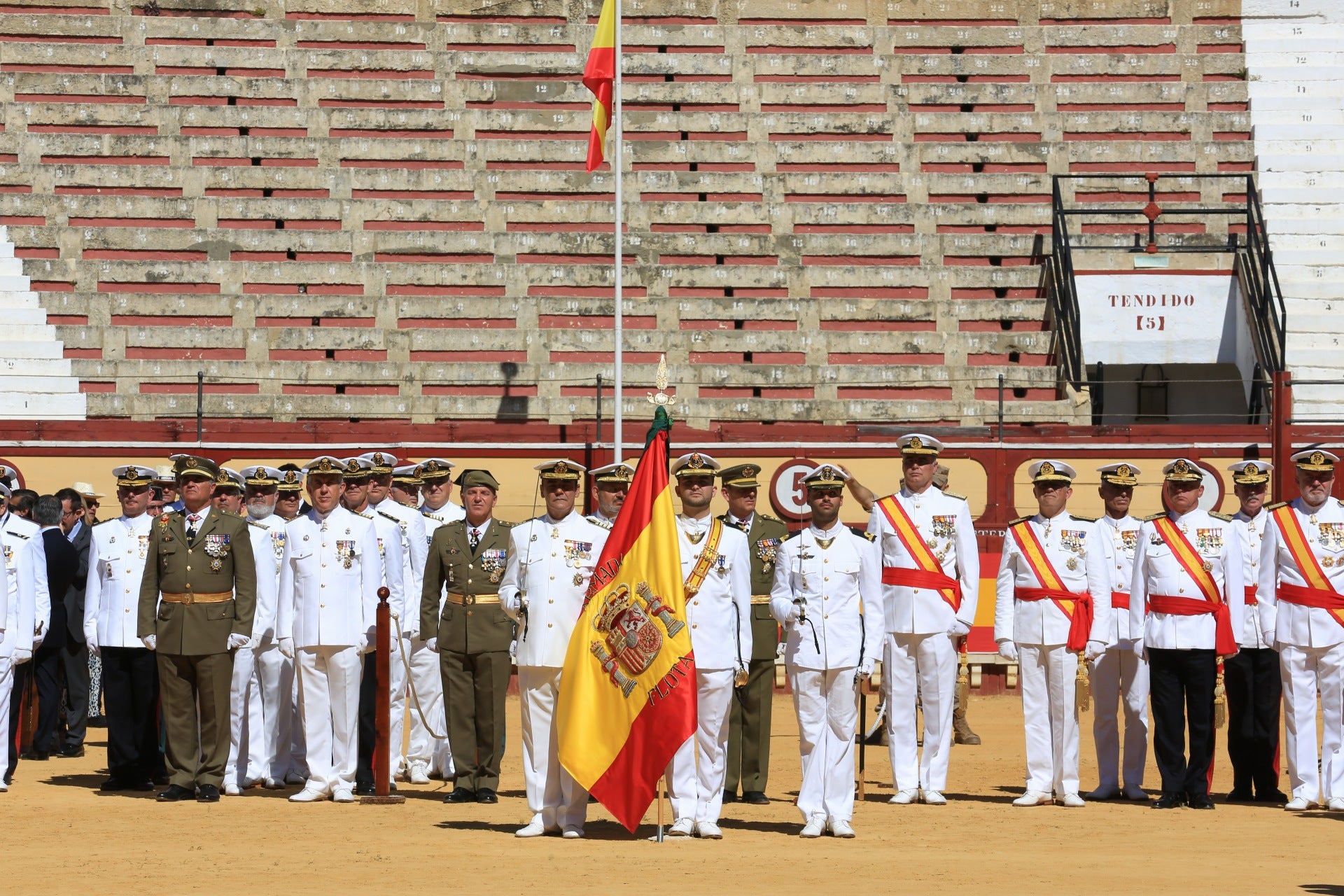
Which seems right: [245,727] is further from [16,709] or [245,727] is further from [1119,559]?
[1119,559]

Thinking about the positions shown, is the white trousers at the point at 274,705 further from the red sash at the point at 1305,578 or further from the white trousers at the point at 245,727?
the red sash at the point at 1305,578

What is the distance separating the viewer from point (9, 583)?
469 inches

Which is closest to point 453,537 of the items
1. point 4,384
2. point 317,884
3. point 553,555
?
point 553,555

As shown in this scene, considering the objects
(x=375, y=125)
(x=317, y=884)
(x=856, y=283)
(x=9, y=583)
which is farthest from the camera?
(x=375, y=125)

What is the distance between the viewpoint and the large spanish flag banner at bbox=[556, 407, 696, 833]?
9766 millimetres

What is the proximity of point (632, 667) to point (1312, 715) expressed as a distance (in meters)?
4.15

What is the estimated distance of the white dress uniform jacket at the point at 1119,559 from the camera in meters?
11.6

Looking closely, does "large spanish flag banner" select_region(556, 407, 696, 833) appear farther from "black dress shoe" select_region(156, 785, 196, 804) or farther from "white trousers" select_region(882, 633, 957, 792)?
"black dress shoe" select_region(156, 785, 196, 804)

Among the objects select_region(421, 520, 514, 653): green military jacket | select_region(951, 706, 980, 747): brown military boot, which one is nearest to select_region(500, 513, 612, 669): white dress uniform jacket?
select_region(421, 520, 514, 653): green military jacket

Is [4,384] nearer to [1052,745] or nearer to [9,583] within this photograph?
[9,583]

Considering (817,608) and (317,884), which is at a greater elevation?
(817,608)

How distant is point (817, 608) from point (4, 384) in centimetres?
1380

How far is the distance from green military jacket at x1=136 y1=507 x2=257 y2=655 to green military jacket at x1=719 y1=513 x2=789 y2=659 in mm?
2954

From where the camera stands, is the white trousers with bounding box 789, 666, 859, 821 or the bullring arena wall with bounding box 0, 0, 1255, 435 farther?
the bullring arena wall with bounding box 0, 0, 1255, 435
